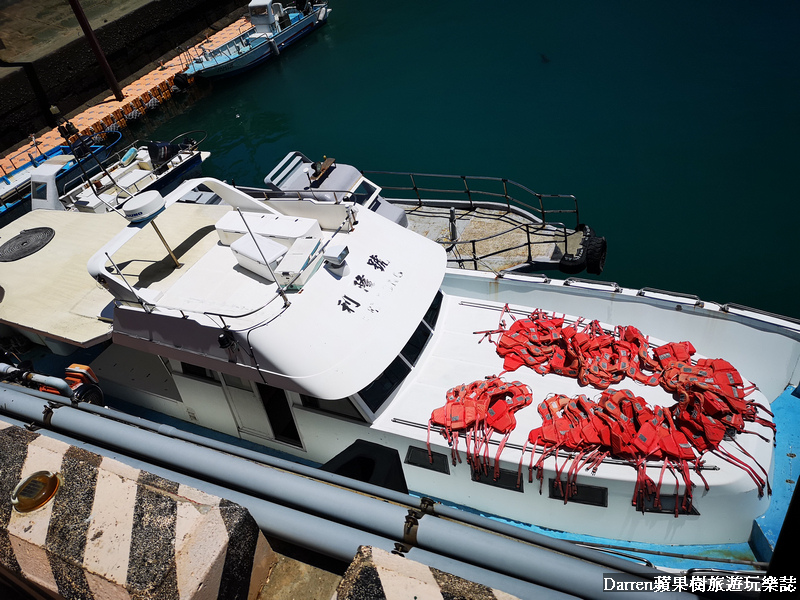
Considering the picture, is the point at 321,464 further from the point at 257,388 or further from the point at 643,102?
the point at 643,102

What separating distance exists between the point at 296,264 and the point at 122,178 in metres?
12.9

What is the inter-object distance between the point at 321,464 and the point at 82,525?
537 centimetres

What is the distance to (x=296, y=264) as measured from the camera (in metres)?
7.81

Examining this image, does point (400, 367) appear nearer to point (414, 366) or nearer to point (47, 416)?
point (414, 366)

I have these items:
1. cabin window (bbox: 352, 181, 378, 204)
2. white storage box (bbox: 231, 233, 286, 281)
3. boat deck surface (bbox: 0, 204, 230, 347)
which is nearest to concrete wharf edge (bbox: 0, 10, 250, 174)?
boat deck surface (bbox: 0, 204, 230, 347)

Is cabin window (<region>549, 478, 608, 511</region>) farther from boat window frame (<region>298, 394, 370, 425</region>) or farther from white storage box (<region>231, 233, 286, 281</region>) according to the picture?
white storage box (<region>231, 233, 286, 281</region>)

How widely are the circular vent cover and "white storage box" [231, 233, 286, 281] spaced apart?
18.7 feet

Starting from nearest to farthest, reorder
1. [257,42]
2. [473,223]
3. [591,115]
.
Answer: [473,223] < [591,115] < [257,42]

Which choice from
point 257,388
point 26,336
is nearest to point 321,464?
point 257,388

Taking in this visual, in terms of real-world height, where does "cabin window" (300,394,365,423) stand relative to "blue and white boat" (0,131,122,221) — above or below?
below

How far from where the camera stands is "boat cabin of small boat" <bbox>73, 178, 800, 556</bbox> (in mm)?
6961

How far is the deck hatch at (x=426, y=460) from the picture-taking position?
7.54 metres

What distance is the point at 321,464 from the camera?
8.37m

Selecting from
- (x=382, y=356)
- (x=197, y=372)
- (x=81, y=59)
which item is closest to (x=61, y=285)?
(x=197, y=372)
